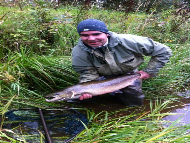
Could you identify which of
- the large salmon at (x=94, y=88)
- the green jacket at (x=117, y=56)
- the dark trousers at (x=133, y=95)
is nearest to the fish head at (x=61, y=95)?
the large salmon at (x=94, y=88)

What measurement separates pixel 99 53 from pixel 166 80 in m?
1.63

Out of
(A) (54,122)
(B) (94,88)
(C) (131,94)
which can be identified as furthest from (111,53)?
(A) (54,122)

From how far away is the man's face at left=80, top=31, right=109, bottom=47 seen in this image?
279 cm

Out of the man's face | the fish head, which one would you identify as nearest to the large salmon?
the fish head

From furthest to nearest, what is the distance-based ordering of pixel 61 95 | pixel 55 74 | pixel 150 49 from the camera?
pixel 55 74 < pixel 150 49 < pixel 61 95

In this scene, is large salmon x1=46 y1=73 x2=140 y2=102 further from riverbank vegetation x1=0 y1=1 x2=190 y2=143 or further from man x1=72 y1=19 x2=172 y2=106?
riverbank vegetation x1=0 y1=1 x2=190 y2=143

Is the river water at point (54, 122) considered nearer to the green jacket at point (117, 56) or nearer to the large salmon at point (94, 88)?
the large salmon at point (94, 88)

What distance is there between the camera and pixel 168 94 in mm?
3809

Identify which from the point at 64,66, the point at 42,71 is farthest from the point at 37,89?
the point at 64,66

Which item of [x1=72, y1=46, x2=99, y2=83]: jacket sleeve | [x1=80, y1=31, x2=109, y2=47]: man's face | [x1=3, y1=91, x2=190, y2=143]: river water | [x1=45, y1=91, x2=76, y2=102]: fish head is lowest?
[x1=3, y1=91, x2=190, y2=143]: river water

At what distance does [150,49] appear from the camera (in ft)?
10.4

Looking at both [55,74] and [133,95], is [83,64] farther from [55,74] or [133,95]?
[133,95]

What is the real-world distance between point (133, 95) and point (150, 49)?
2.81ft

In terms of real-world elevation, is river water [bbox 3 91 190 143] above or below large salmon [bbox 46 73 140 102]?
below
